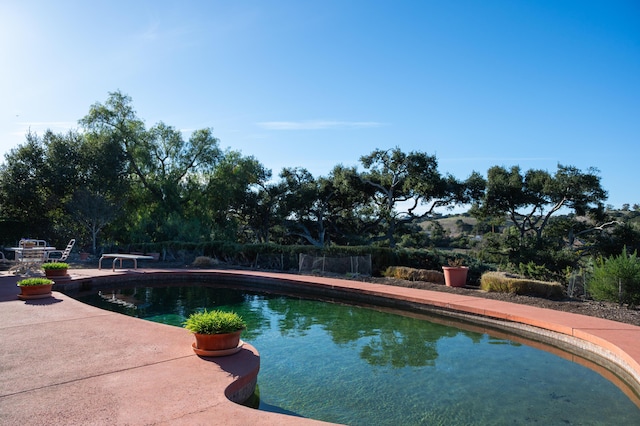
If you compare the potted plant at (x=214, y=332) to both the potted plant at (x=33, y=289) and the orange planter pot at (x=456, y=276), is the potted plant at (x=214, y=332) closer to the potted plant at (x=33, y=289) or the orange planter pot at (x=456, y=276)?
the potted plant at (x=33, y=289)

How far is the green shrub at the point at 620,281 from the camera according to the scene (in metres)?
7.48

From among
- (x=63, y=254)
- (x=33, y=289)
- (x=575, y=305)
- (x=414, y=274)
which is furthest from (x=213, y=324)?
(x=63, y=254)

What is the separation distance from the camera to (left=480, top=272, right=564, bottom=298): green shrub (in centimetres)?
888

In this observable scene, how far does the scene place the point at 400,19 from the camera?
393 inches

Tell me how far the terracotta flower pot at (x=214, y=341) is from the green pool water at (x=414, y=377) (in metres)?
0.69

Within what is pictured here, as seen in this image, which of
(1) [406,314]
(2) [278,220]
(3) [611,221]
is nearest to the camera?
(1) [406,314]

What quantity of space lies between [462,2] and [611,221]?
17127 millimetres

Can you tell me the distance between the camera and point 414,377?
5.03 m

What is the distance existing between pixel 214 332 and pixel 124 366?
915mm

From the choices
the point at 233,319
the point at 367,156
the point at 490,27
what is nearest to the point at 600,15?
the point at 490,27

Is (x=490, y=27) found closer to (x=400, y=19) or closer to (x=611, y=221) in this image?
(x=400, y=19)

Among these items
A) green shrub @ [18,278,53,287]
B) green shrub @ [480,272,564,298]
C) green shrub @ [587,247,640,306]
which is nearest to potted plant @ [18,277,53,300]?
green shrub @ [18,278,53,287]

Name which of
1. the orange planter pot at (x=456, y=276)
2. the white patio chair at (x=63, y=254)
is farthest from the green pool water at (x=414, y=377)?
the white patio chair at (x=63, y=254)

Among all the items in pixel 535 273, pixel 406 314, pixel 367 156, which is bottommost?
pixel 406 314
